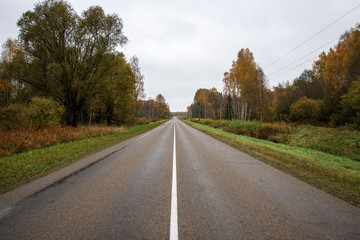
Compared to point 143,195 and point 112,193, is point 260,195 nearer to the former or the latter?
point 143,195

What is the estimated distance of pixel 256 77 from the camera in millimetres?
25109

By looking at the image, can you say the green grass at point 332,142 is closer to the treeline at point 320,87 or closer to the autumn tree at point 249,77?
the treeline at point 320,87

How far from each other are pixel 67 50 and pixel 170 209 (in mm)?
21065

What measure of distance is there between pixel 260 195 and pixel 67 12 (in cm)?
2250

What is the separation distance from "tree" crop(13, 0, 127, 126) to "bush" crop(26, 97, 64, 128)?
404 centimetres

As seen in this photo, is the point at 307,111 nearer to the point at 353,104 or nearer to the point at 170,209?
the point at 353,104

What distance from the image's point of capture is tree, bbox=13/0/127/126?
1490 centimetres

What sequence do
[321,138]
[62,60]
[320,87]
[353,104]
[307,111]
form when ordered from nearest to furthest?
[321,138] < [353,104] < [62,60] < [307,111] < [320,87]

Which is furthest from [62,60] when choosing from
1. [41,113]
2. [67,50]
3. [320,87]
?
[320,87]

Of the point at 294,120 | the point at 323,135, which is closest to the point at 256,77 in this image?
the point at 294,120

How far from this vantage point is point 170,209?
3018 mm

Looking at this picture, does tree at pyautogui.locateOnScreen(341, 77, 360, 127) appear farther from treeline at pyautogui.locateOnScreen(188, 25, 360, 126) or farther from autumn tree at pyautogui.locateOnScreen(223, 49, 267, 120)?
autumn tree at pyautogui.locateOnScreen(223, 49, 267, 120)

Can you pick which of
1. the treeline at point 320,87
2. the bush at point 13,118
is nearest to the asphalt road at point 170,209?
the bush at point 13,118

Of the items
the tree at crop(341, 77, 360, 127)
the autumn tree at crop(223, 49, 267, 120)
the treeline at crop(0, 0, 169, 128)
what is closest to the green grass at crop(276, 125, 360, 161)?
the tree at crop(341, 77, 360, 127)
